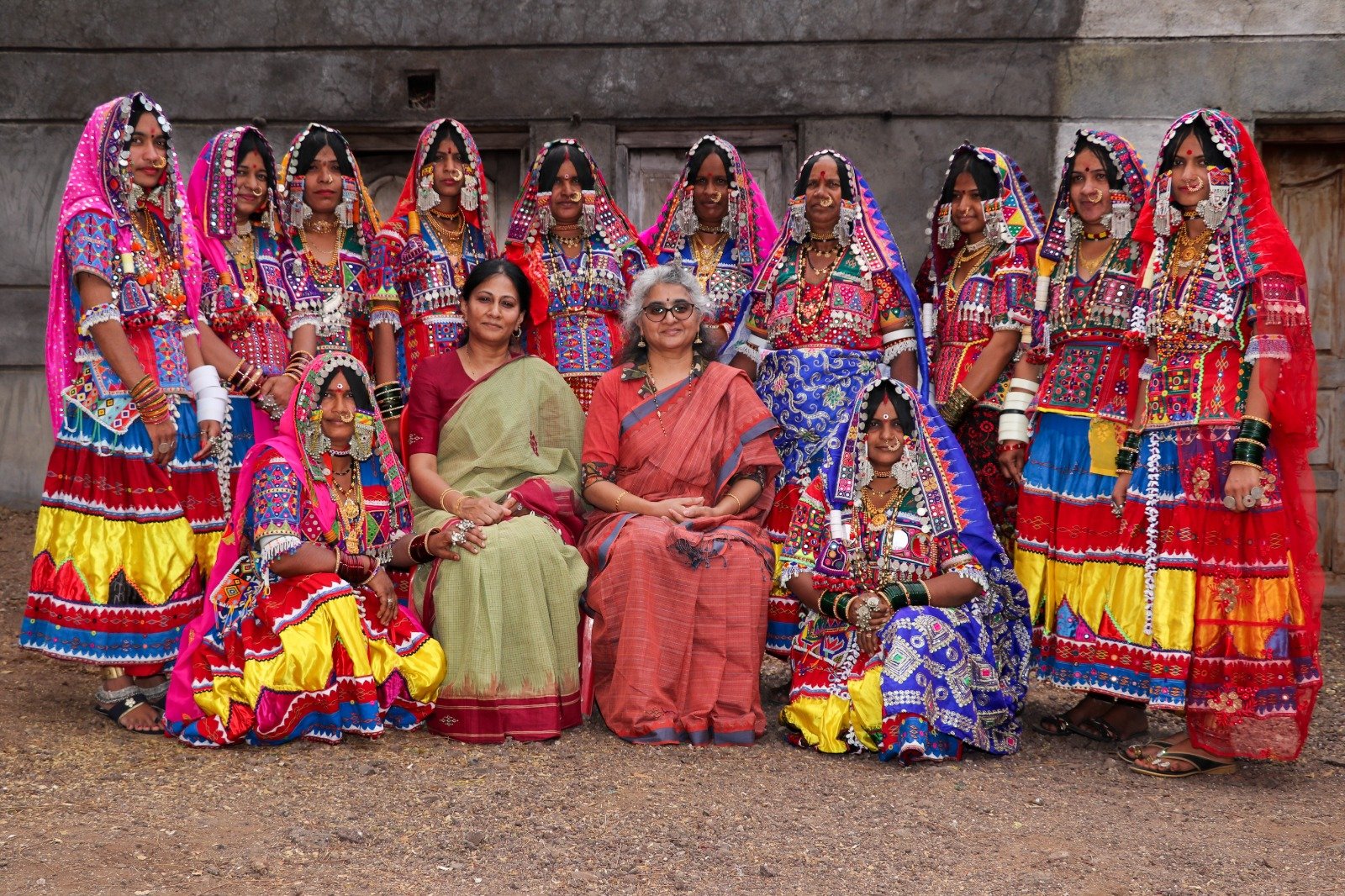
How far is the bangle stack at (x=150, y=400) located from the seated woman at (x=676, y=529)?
152cm

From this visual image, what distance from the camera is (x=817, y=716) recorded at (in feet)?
14.8

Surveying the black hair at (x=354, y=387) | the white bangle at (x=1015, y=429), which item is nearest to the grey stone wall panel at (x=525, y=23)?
the white bangle at (x=1015, y=429)

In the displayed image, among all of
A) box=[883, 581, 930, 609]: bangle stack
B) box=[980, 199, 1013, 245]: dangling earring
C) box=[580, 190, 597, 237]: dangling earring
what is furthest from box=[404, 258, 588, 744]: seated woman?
box=[980, 199, 1013, 245]: dangling earring

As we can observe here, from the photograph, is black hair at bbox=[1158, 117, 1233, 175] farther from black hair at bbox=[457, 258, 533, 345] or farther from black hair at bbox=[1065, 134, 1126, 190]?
black hair at bbox=[457, 258, 533, 345]

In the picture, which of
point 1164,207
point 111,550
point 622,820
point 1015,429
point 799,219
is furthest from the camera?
point 799,219

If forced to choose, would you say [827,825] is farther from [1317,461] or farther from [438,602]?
[1317,461]

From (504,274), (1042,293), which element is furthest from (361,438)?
(1042,293)

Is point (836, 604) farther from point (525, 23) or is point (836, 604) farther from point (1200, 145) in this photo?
point (525, 23)

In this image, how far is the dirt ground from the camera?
10.8 ft

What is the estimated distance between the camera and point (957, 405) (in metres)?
5.11

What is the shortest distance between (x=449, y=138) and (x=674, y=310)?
134cm

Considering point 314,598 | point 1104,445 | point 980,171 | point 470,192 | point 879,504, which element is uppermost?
point 980,171

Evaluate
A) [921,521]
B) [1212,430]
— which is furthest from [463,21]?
[1212,430]

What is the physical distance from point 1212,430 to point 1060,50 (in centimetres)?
399
